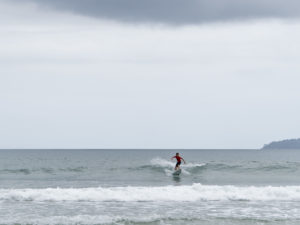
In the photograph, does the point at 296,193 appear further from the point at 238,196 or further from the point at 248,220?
the point at 248,220

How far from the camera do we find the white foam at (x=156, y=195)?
2142 cm

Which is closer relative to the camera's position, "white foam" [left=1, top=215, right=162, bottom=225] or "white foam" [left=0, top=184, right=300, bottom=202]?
"white foam" [left=1, top=215, right=162, bottom=225]

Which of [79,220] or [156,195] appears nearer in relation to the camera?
[79,220]

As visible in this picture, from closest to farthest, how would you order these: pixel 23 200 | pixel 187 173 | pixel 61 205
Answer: pixel 61 205 < pixel 23 200 < pixel 187 173

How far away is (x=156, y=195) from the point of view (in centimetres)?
2178

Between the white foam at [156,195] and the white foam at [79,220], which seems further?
the white foam at [156,195]

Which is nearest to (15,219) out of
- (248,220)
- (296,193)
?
(248,220)

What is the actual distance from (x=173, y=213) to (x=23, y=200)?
7.93 m

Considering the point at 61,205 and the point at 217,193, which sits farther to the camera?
the point at 217,193

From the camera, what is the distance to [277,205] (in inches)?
780

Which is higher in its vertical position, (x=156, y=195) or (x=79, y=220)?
(x=156, y=195)

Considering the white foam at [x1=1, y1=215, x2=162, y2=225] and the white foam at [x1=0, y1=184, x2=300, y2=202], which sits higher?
the white foam at [x1=0, y1=184, x2=300, y2=202]

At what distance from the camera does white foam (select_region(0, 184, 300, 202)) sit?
70.3 feet

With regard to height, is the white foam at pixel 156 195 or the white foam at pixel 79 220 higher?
the white foam at pixel 156 195
